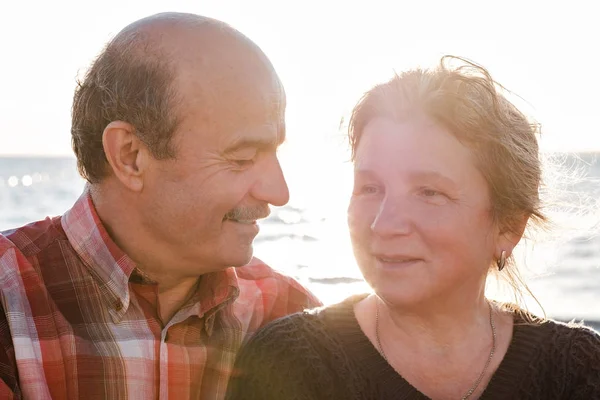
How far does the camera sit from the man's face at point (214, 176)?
2811 mm

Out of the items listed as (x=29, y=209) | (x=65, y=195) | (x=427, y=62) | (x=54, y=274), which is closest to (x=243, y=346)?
(x=54, y=274)

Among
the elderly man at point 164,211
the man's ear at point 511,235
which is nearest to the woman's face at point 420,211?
the man's ear at point 511,235

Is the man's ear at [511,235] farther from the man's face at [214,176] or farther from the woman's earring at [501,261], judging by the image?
the man's face at [214,176]

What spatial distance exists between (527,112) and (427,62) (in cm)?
38

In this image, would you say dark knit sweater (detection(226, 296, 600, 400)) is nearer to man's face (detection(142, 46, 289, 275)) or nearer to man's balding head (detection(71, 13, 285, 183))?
man's face (detection(142, 46, 289, 275))

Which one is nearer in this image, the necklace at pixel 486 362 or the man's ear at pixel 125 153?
the necklace at pixel 486 362

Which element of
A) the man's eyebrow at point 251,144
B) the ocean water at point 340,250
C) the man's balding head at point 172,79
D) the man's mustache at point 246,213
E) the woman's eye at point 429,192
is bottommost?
the ocean water at point 340,250

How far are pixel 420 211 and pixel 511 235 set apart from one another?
1.46 feet

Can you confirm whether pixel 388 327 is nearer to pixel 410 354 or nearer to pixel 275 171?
pixel 410 354

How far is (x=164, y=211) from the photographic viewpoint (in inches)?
111

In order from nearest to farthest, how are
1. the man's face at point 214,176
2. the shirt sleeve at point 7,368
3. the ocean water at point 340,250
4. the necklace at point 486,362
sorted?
1. the shirt sleeve at point 7,368
2. the necklace at point 486,362
3. the man's face at point 214,176
4. the ocean water at point 340,250

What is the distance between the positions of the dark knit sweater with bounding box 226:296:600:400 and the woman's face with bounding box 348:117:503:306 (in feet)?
0.81

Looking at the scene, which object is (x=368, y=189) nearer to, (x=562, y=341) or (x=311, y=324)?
(x=311, y=324)

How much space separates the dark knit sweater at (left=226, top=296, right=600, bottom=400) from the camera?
2.60 metres
